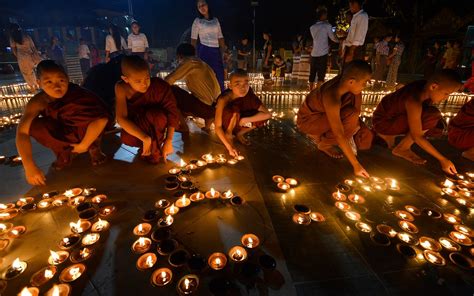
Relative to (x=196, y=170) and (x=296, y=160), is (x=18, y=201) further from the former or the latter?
(x=296, y=160)

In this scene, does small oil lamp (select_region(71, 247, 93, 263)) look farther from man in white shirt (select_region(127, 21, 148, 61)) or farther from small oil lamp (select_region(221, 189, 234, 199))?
man in white shirt (select_region(127, 21, 148, 61))

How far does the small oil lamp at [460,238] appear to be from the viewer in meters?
1.86

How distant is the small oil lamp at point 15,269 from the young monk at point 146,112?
5.10ft

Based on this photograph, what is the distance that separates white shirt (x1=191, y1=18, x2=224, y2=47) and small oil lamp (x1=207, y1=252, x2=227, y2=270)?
14.9ft

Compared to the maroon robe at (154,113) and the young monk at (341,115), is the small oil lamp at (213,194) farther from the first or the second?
the young monk at (341,115)

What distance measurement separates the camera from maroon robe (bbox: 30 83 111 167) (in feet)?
8.96

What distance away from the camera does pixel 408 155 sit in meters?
3.28

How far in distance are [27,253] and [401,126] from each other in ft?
13.0

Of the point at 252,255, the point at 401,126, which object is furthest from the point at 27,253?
the point at 401,126

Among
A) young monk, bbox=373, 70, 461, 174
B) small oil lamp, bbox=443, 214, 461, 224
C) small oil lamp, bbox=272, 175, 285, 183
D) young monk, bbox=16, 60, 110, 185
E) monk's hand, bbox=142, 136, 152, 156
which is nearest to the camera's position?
small oil lamp, bbox=443, 214, 461, 224

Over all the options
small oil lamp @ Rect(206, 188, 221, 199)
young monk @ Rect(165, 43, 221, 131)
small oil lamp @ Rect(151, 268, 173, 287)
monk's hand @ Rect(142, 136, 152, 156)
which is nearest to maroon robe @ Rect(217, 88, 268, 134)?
young monk @ Rect(165, 43, 221, 131)

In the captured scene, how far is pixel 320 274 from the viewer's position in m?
1.59

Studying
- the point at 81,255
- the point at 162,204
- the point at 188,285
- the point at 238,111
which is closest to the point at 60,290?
the point at 81,255

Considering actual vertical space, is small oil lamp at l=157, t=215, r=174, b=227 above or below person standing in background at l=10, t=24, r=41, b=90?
below
